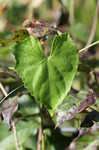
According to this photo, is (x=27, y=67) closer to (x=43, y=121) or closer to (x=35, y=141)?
(x=43, y=121)

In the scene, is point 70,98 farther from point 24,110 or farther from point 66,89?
point 24,110

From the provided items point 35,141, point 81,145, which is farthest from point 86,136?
point 35,141

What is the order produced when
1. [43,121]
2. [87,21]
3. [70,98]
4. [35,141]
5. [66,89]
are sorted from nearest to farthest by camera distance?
[66,89] < [70,98] < [43,121] < [35,141] < [87,21]

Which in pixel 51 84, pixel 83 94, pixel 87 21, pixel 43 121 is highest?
pixel 51 84

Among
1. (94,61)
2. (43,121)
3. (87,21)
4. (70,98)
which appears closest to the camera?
(70,98)

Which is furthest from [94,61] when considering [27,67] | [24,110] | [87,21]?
[87,21]

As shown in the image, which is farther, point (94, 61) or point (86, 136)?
point (94, 61)

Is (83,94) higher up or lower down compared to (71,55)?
lower down
